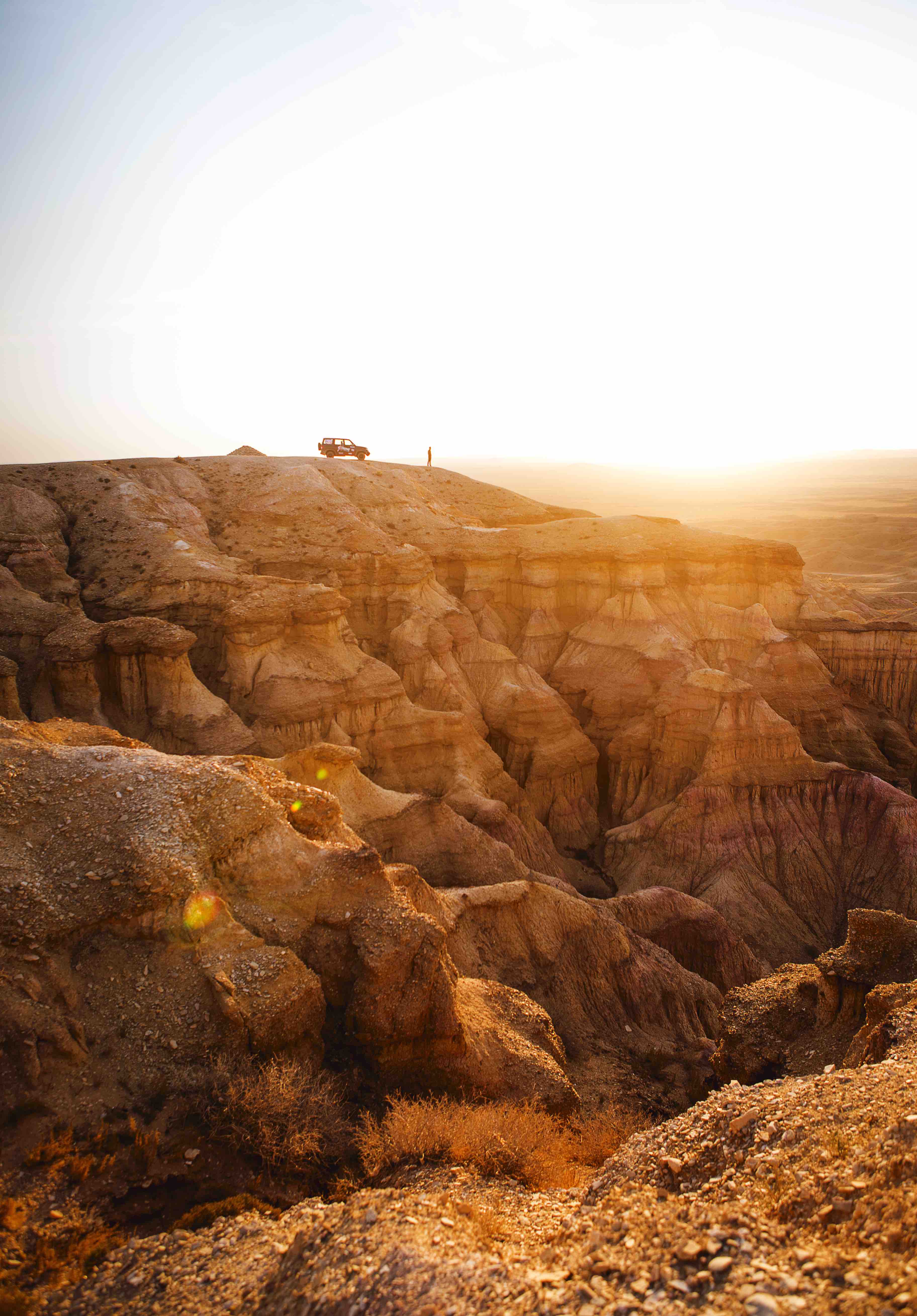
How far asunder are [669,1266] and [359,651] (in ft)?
76.4

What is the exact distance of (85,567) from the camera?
2780 cm

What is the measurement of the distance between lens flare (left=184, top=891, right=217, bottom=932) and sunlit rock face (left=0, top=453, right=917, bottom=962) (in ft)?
32.7

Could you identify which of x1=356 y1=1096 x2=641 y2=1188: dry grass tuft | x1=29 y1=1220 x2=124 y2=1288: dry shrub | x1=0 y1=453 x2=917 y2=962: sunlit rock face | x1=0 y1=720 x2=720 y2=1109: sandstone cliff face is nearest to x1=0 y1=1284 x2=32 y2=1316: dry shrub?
x1=29 y1=1220 x2=124 y2=1288: dry shrub

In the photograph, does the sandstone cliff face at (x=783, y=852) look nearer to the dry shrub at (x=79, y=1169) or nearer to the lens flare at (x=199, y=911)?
the lens flare at (x=199, y=911)

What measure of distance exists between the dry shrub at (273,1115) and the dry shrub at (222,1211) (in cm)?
56

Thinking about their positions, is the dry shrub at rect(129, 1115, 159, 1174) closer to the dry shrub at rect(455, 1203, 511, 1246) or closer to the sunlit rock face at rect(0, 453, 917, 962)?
the dry shrub at rect(455, 1203, 511, 1246)

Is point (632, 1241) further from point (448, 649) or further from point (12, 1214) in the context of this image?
point (448, 649)

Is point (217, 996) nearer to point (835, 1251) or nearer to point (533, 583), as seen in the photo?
point (835, 1251)

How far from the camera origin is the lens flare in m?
10.7

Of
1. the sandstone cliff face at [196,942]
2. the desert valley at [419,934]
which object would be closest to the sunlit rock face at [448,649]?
the desert valley at [419,934]

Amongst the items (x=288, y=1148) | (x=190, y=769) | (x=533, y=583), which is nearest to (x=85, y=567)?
(x=190, y=769)

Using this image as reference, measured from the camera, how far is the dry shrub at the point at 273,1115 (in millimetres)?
9109

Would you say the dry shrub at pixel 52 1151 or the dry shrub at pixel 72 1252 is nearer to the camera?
the dry shrub at pixel 72 1252

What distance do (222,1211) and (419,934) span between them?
4.67m
